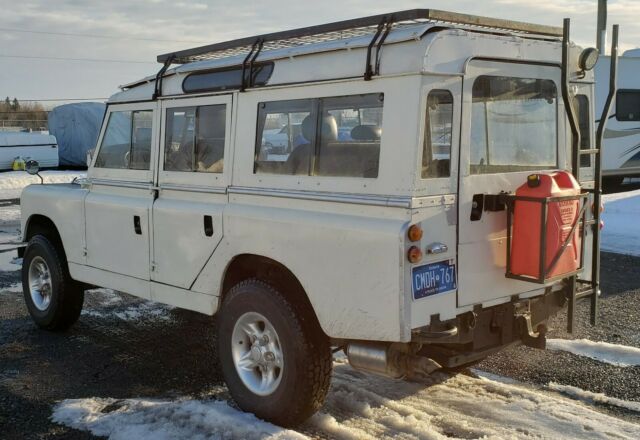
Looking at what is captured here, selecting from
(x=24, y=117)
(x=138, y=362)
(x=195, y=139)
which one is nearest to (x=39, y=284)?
(x=138, y=362)

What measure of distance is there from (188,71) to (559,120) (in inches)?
104

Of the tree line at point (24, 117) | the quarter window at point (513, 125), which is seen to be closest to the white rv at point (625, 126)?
the quarter window at point (513, 125)

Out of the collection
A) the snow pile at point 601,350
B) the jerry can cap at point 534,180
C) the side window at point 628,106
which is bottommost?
the snow pile at point 601,350

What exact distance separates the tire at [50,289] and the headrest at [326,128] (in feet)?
10.4

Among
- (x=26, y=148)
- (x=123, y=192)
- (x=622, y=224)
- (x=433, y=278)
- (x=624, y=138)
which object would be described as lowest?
(x=622, y=224)

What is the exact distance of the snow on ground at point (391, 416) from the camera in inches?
160

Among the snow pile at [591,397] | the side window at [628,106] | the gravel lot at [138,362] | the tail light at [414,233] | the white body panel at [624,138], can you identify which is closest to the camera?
the tail light at [414,233]

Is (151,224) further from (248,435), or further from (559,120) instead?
(559,120)

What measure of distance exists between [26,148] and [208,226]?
2145 centimetres

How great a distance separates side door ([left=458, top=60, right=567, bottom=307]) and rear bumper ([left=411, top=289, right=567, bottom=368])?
106 mm

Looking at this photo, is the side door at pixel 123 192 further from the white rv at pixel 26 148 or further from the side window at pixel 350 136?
the white rv at pixel 26 148

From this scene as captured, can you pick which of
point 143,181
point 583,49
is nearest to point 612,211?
point 583,49

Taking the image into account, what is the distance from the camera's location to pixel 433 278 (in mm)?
3637

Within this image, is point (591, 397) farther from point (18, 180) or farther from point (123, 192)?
point (18, 180)
